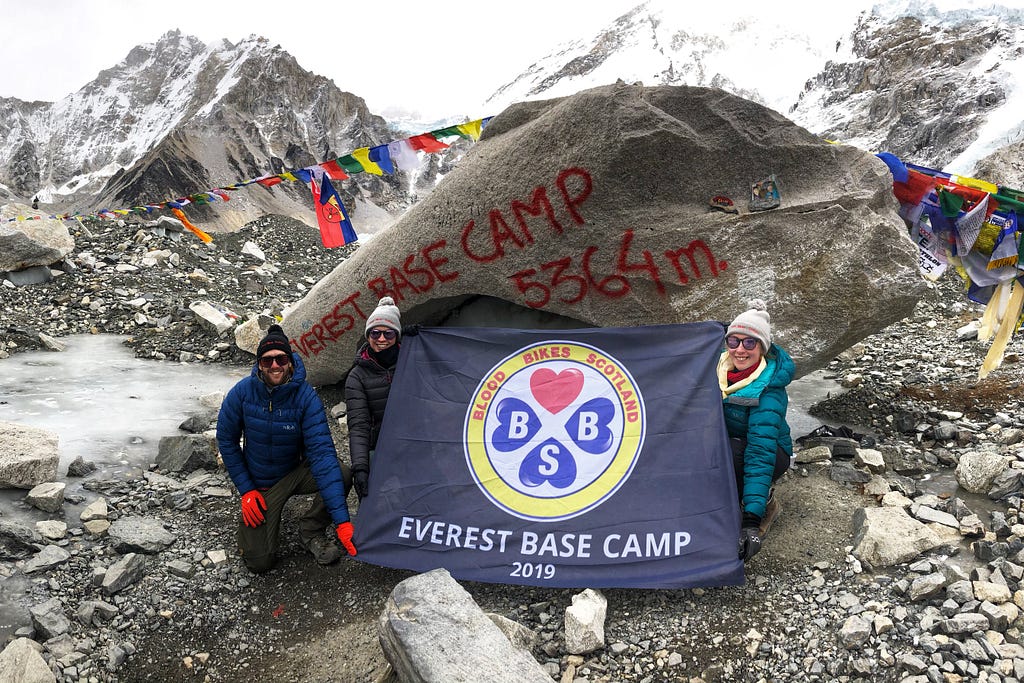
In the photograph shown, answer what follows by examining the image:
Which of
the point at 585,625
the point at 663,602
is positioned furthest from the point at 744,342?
the point at 585,625

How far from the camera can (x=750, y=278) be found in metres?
5.56

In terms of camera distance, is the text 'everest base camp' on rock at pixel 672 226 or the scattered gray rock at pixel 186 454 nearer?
the text 'everest base camp' on rock at pixel 672 226

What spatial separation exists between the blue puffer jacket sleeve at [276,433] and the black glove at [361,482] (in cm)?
11

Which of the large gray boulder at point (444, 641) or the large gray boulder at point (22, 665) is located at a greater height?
the large gray boulder at point (22, 665)

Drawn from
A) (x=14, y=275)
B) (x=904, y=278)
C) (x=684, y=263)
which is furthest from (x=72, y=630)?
(x=14, y=275)

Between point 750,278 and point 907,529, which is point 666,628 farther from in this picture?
point 750,278

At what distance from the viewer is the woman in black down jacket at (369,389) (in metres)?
4.76

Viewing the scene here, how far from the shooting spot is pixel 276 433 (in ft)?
14.8

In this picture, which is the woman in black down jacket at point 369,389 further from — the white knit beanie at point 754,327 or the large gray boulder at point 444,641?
the white knit beanie at point 754,327

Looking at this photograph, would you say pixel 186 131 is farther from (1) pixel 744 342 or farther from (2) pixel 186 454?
(1) pixel 744 342

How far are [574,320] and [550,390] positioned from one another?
70.5 inches

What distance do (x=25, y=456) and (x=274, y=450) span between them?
203cm

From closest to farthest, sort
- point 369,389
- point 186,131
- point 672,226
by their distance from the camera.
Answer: point 369,389
point 672,226
point 186,131

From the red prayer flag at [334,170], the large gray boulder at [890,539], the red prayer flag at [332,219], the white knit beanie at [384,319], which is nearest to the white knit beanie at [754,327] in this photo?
the large gray boulder at [890,539]
